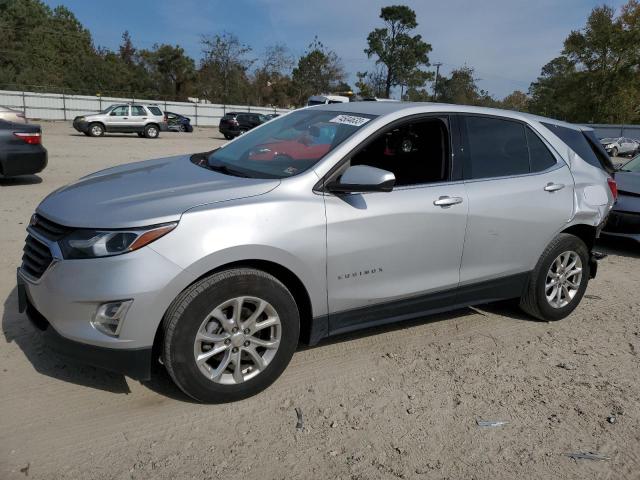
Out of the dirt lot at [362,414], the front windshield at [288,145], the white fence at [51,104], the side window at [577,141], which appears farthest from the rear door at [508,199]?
the white fence at [51,104]

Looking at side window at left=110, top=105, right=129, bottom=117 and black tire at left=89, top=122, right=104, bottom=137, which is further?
side window at left=110, top=105, right=129, bottom=117

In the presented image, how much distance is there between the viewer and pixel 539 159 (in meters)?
4.34

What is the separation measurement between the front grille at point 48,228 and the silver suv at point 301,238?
13 millimetres

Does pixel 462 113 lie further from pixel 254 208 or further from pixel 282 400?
pixel 282 400

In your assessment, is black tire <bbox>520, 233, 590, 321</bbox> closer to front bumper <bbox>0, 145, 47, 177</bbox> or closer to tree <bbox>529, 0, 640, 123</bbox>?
front bumper <bbox>0, 145, 47, 177</bbox>

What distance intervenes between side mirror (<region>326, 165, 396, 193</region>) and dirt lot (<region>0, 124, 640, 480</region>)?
48.4 inches

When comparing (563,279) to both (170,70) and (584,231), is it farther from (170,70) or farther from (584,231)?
(170,70)

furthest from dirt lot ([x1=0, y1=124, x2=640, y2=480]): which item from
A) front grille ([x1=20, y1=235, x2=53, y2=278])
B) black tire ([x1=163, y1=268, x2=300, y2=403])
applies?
front grille ([x1=20, y1=235, x2=53, y2=278])

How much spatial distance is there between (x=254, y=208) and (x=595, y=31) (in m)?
58.6

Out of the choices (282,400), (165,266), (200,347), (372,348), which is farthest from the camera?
(372,348)

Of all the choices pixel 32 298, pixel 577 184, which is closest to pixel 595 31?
pixel 577 184

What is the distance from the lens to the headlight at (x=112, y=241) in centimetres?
269

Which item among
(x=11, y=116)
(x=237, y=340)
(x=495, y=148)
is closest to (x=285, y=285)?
(x=237, y=340)

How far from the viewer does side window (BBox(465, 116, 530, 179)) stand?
13.0 feet
